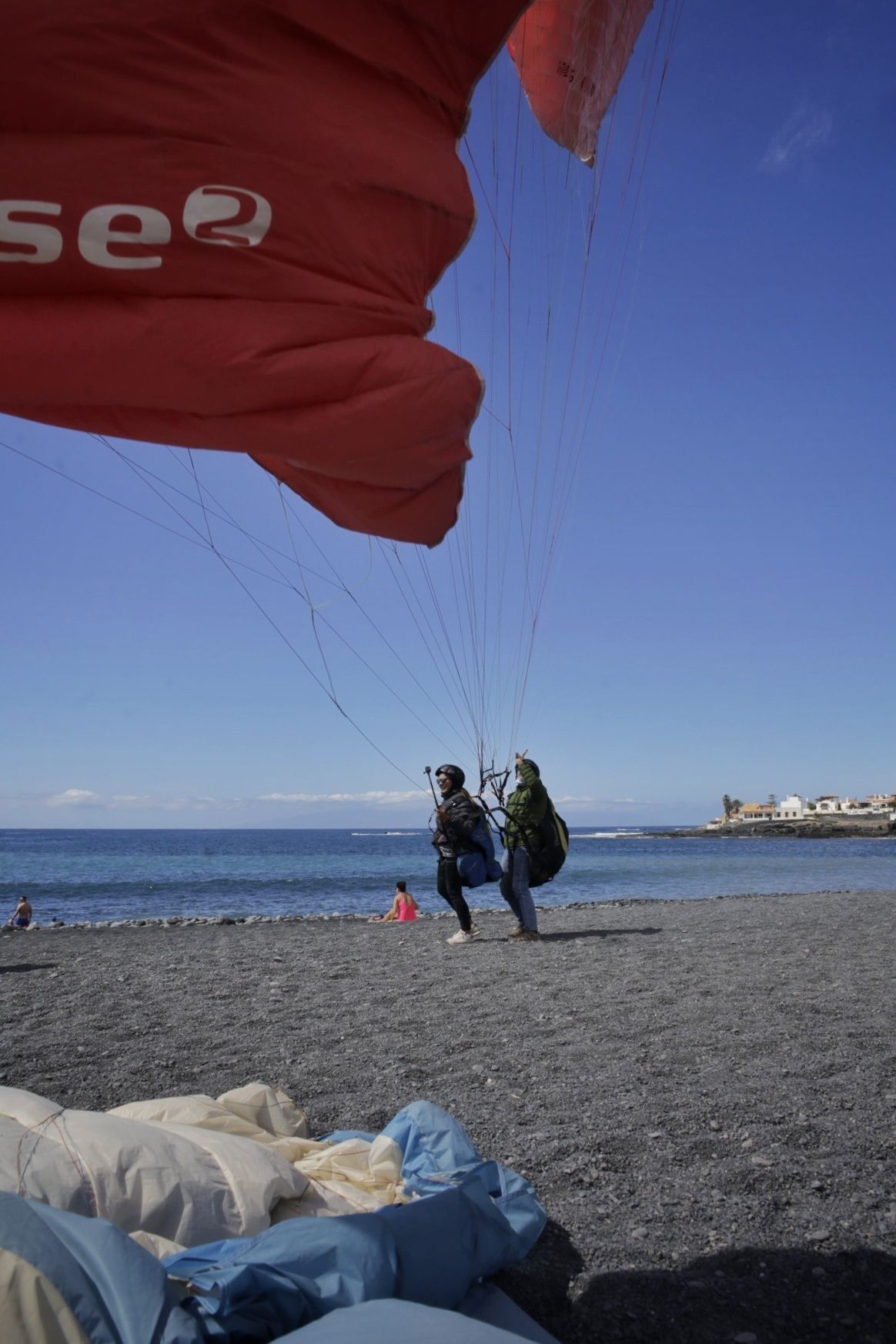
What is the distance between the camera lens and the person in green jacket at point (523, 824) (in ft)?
32.8

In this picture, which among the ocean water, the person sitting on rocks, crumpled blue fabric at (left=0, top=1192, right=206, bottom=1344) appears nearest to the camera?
crumpled blue fabric at (left=0, top=1192, right=206, bottom=1344)

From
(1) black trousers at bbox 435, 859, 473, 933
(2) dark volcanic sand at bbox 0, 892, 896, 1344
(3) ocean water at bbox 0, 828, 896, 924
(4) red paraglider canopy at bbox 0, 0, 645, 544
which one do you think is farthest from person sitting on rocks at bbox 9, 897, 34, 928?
(4) red paraglider canopy at bbox 0, 0, 645, 544

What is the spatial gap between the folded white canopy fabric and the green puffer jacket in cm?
667

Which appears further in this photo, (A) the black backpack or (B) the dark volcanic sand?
(A) the black backpack

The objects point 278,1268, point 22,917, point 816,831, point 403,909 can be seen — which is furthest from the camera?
point 816,831

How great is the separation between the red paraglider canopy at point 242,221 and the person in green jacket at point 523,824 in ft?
24.2

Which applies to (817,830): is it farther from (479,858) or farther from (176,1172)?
(176,1172)

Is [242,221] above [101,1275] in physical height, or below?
above

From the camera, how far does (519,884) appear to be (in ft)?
33.9

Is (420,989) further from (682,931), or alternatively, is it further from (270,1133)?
(682,931)

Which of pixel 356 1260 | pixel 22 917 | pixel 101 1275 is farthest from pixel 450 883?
pixel 22 917

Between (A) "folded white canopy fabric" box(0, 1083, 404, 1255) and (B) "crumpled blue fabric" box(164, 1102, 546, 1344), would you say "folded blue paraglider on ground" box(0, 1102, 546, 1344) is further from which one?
(A) "folded white canopy fabric" box(0, 1083, 404, 1255)

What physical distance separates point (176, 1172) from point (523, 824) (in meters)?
7.46

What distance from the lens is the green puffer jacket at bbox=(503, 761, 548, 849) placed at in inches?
393
